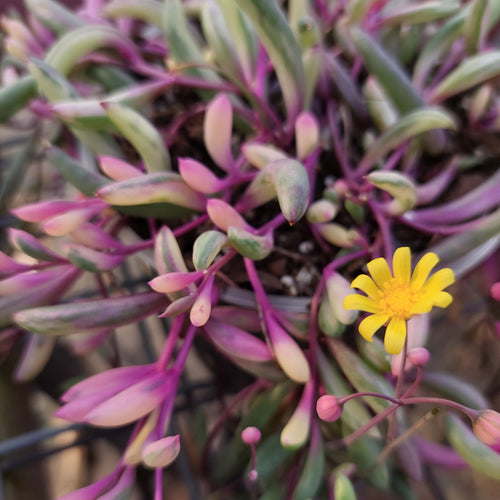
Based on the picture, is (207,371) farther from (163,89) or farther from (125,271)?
(163,89)

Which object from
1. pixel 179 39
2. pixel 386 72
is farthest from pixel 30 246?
pixel 386 72

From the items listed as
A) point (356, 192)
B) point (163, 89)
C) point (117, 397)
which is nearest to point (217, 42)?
point (163, 89)

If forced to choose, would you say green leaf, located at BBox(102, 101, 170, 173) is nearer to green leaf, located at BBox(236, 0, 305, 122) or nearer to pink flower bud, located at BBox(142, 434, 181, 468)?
green leaf, located at BBox(236, 0, 305, 122)

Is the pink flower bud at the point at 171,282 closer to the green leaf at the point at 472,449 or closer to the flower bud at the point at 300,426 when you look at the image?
the flower bud at the point at 300,426

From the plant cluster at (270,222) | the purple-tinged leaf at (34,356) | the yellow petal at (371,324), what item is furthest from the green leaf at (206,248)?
the purple-tinged leaf at (34,356)

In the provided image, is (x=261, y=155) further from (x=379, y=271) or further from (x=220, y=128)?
(x=379, y=271)

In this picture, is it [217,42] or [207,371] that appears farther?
[207,371]
